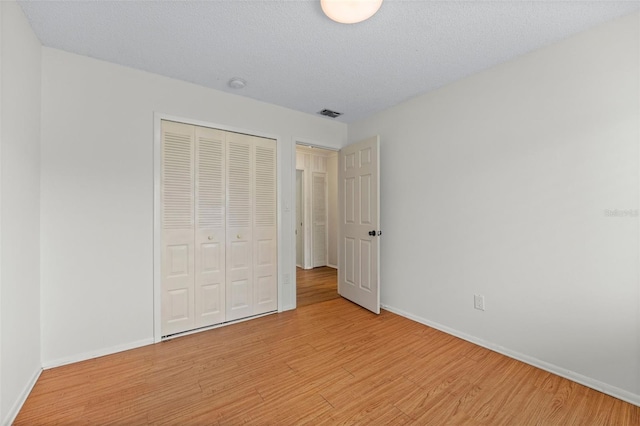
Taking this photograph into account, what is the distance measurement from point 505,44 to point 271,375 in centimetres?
302

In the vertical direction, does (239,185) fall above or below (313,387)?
above

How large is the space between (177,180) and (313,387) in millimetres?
2140

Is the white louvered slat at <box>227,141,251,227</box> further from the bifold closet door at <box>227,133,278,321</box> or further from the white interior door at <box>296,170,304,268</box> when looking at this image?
the white interior door at <box>296,170,304,268</box>

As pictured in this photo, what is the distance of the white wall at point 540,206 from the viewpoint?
5.79 feet

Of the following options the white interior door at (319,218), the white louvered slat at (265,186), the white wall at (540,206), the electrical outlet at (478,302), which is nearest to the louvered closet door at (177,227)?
the white louvered slat at (265,186)

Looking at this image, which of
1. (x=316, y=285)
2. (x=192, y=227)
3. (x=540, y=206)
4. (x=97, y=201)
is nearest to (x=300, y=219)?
(x=316, y=285)

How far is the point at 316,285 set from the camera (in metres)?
4.44

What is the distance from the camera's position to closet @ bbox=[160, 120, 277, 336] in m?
2.60

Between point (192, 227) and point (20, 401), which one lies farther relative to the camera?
point (192, 227)

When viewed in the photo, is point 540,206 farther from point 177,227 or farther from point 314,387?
point 177,227

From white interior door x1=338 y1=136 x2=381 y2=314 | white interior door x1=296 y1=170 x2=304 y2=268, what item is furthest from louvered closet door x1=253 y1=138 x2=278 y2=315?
white interior door x1=296 y1=170 x2=304 y2=268

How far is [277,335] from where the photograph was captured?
2.64m

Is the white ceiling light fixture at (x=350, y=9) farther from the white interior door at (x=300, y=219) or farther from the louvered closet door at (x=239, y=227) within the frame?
the white interior door at (x=300, y=219)

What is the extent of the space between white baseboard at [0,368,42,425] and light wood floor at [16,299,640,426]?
32 mm
